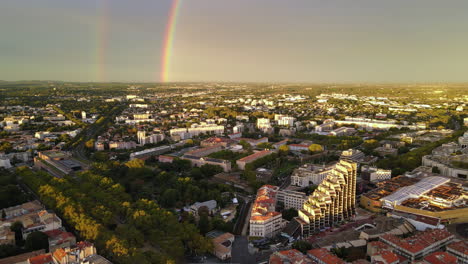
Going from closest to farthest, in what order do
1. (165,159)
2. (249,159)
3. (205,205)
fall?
(205,205) < (249,159) < (165,159)

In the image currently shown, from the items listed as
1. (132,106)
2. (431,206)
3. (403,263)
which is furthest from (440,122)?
(132,106)

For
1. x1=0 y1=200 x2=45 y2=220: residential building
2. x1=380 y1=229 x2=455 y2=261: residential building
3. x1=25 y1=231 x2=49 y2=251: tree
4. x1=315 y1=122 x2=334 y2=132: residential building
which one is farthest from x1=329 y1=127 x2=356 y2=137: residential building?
x1=25 y1=231 x2=49 y2=251: tree

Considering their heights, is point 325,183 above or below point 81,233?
above

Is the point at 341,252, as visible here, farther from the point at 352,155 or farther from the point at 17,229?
the point at 352,155

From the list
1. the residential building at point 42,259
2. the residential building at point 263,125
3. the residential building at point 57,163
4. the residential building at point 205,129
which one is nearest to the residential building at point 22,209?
the residential building at point 42,259

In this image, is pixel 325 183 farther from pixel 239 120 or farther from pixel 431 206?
pixel 239 120

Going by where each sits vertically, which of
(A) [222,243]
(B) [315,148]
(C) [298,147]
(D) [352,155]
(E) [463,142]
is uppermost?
(E) [463,142]

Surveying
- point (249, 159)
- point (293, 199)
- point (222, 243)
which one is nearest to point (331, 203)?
point (293, 199)
